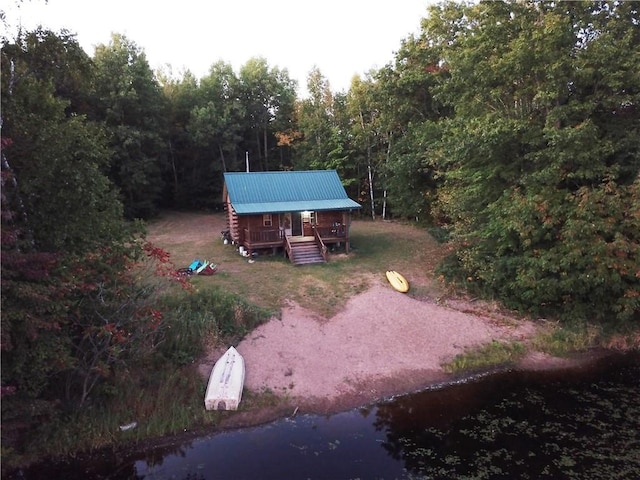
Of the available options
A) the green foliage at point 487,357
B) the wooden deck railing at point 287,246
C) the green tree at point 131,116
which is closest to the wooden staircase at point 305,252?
the wooden deck railing at point 287,246

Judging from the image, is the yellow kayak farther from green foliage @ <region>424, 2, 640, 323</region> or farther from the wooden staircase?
the wooden staircase

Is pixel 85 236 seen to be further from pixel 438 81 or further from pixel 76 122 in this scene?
pixel 438 81

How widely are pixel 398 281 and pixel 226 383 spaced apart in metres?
9.95

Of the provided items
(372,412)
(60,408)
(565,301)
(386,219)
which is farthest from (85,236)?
(386,219)

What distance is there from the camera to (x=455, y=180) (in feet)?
80.8

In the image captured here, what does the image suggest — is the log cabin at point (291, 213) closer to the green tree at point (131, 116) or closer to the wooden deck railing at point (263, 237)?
the wooden deck railing at point (263, 237)

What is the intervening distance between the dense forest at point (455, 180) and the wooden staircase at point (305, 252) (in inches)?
267

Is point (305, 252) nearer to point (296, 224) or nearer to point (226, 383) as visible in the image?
point (296, 224)

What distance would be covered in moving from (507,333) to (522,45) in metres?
10.4

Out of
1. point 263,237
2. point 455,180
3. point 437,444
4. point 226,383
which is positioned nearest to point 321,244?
point 263,237

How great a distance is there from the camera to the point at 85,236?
10.7 metres

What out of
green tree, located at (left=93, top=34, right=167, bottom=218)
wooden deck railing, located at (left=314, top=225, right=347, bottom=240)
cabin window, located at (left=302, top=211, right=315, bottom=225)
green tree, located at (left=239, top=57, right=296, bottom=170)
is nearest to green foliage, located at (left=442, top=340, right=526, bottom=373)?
wooden deck railing, located at (left=314, top=225, right=347, bottom=240)

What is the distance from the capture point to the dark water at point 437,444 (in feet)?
31.6

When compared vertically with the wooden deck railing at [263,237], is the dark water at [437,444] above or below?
below
